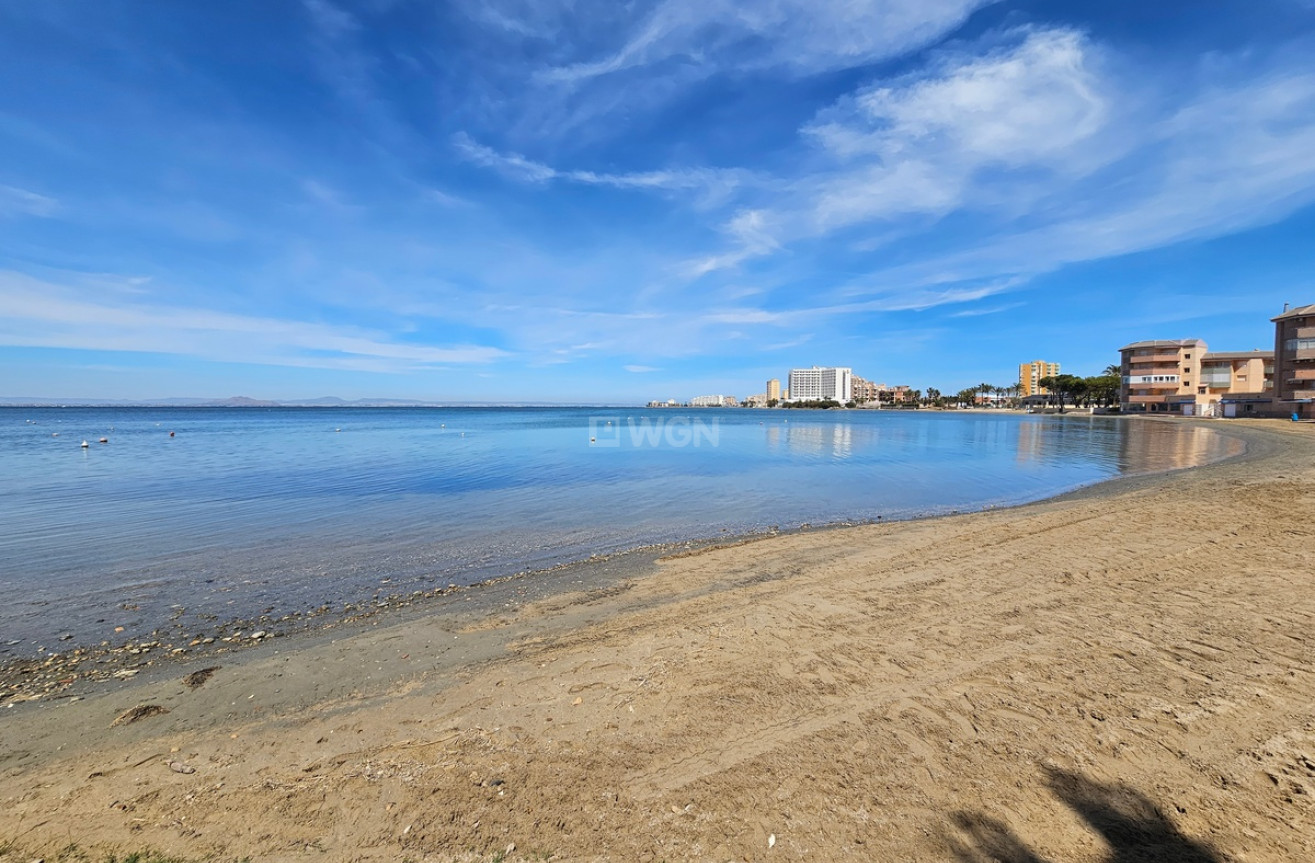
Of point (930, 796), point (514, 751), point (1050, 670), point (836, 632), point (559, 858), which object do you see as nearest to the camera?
point (559, 858)

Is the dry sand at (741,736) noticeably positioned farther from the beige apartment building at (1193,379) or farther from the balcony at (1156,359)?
the balcony at (1156,359)

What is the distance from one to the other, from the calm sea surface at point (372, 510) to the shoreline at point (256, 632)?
467mm

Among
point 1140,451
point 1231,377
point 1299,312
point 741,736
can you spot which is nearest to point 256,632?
point 741,736

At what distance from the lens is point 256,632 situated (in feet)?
21.9


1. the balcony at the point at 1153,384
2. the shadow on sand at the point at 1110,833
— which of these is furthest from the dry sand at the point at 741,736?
the balcony at the point at 1153,384

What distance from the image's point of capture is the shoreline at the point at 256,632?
5379mm

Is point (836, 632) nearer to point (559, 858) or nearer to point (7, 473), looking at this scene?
point (559, 858)

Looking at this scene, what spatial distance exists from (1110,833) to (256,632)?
8.18 metres

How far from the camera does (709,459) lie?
28.6 m

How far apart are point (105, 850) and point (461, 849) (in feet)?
6.38

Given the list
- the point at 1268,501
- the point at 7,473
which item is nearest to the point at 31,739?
the point at 1268,501

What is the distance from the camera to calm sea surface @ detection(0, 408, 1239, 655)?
833 cm

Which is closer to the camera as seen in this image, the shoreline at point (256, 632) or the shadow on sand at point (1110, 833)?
Result: the shadow on sand at point (1110, 833)

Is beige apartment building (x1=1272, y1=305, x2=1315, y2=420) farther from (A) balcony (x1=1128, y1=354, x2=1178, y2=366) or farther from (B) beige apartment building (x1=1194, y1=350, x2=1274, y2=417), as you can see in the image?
(A) balcony (x1=1128, y1=354, x2=1178, y2=366)
